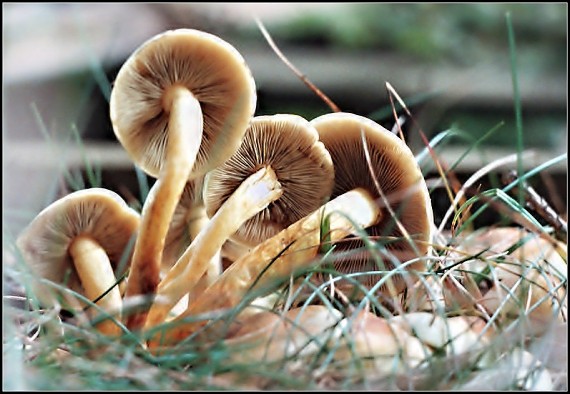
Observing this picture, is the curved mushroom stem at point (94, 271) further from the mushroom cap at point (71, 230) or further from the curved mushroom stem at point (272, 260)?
the curved mushroom stem at point (272, 260)

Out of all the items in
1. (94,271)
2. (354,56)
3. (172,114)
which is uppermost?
(172,114)

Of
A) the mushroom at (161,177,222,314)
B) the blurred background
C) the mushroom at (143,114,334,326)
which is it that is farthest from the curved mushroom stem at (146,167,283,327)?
the blurred background

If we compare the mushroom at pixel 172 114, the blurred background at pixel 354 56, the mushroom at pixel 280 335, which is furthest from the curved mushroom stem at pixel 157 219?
the blurred background at pixel 354 56

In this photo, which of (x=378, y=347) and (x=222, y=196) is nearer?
(x=378, y=347)

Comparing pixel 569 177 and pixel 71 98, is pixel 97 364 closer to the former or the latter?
pixel 569 177

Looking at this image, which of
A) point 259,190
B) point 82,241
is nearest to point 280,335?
point 259,190

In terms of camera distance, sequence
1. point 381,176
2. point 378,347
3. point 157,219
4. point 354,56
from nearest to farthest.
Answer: point 378,347 → point 157,219 → point 381,176 → point 354,56

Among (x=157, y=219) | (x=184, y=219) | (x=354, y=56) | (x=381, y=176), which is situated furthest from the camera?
(x=354, y=56)

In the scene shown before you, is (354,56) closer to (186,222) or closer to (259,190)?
(186,222)
